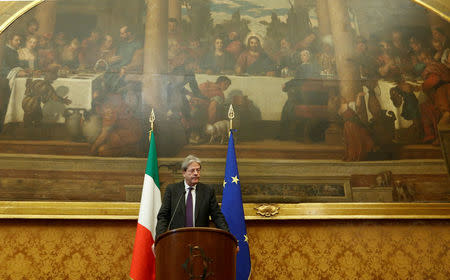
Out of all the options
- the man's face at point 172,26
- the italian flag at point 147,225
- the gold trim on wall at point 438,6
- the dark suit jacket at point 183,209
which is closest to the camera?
the dark suit jacket at point 183,209

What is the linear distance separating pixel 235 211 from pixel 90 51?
3162 mm

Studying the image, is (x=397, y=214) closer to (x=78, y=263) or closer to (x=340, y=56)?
(x=340, y=56)

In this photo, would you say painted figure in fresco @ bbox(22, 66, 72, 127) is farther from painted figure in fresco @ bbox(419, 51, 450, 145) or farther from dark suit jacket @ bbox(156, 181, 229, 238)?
painted figure in fresco @ bbox(419, 51, 450, 145)

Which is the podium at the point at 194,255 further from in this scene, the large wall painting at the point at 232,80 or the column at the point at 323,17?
the column at the point at 323,17

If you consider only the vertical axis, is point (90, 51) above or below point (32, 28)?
below

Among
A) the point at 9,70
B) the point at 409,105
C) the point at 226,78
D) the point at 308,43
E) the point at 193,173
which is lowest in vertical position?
the point at 193,173

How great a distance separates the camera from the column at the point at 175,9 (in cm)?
747

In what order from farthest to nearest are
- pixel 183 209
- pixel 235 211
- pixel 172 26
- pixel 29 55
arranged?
pixel 172 26 < pixel 29 55 < pixel 235 211 < pixel 183 209

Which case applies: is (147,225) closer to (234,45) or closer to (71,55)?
(71,55)

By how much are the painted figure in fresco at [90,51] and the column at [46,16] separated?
56 centimetres

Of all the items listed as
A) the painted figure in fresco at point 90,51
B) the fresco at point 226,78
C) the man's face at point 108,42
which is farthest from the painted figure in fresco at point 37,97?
the man's face at point 108,42

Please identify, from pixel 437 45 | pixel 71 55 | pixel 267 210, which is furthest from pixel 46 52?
pixel 437 45

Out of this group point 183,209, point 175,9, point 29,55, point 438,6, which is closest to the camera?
point 183,209

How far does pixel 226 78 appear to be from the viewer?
281 inches
